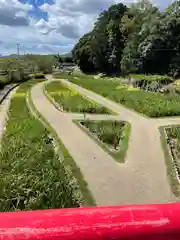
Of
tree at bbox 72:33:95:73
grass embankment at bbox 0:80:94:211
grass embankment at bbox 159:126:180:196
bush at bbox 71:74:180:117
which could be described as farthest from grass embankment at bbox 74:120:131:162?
tree at bbox 72:33:95:73

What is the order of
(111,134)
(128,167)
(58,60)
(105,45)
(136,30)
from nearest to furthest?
(128,167) < (111,134) < (136,30) < (105,45) < (58,60)

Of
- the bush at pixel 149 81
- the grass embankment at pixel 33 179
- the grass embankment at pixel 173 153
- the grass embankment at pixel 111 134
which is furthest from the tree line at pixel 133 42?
the grass embankment at pixel 33 179

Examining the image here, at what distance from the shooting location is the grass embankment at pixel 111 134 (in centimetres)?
1290

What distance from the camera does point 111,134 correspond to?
15.0m

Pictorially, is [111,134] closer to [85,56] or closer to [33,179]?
[33,179]

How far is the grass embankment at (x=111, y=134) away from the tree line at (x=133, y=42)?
22418 mm

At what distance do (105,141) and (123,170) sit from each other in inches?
148

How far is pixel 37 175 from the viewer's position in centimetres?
843

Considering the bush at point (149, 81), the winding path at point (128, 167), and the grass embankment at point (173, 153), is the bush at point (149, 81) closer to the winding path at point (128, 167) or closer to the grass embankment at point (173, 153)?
the winding path at point (128, 167)

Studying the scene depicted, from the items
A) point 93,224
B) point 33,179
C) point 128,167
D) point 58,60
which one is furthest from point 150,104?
point 58,60

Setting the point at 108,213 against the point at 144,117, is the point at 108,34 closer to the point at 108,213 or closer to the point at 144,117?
the point at 144,117

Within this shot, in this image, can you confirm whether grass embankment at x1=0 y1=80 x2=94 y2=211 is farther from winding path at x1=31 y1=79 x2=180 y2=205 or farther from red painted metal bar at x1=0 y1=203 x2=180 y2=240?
red painted metal bar at x1=0 y1=203 x2=180 y2=240

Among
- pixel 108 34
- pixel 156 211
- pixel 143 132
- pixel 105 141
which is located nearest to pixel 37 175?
pixel 105 141

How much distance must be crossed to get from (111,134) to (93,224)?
13.8 m
